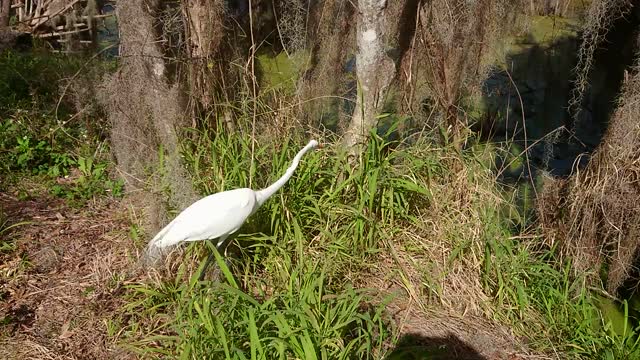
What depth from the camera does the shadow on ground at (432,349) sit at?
263cm

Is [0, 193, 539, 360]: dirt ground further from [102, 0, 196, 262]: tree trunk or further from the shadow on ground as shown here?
[102, 0, 196, 262]: tree trunk

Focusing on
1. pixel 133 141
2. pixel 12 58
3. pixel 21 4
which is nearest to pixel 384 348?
pixel 133 141

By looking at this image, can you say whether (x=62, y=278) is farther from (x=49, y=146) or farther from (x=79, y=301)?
(x=49, y=146)

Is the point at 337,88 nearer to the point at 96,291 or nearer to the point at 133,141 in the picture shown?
the point at 133,141

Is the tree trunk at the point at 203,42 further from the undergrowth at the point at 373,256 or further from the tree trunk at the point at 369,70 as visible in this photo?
the tree trunk at the point at 369,70

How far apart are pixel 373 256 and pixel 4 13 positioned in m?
5.14

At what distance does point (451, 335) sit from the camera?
9.46 feet

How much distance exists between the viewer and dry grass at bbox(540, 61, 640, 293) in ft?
11.2

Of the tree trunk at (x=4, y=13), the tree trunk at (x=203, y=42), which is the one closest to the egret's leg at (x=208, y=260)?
the tree trunk at (x=203, y=42)

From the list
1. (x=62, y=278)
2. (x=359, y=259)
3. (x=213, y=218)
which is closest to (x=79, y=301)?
(x=62, y=278)

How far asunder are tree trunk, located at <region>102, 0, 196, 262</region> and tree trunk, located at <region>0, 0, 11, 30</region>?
10.9 feet

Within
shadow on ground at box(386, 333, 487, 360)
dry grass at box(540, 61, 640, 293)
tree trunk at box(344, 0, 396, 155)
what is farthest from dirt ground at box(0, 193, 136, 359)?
dry grass at box(540, 61, 640, 293)

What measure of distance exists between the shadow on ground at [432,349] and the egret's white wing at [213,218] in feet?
3.01

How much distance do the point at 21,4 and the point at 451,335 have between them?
21.8 ft
